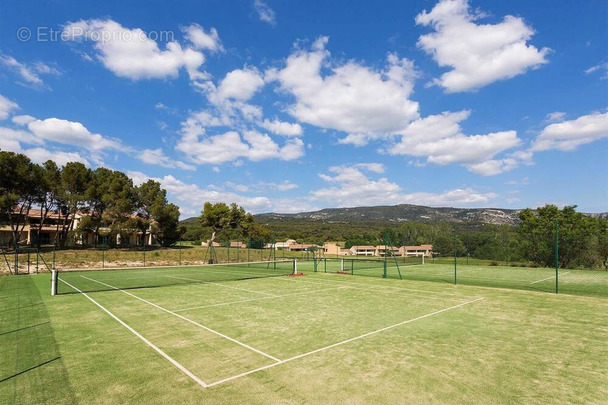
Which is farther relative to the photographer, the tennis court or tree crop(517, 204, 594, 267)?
tree crop(517, 204, 594, 267)

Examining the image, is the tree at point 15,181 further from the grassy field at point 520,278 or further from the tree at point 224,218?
the grassy field at point 520,278

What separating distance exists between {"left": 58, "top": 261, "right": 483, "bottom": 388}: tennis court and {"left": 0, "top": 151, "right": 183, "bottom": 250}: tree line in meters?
28.2

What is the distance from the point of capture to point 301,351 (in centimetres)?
618

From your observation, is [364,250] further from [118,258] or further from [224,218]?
[118,258]

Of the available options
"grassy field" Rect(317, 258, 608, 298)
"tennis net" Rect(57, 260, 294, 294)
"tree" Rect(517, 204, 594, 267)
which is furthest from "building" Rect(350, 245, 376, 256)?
"grassy field" Rect(317, 258, 608, 298)

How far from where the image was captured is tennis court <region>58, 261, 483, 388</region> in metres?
5.87

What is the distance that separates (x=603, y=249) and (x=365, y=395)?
119ft

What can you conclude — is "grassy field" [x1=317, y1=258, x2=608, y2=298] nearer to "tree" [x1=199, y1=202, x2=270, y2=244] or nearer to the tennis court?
the tennis court

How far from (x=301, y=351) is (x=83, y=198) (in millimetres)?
43612

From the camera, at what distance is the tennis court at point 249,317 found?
5.87 metres

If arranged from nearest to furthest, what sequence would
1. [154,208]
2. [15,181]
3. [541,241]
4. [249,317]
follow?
[249,317], [541,241], [15,181], [154,208]

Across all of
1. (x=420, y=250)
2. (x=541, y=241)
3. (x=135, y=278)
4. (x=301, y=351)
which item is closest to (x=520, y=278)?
(x=541, y=241)

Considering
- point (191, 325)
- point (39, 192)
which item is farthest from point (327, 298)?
point (39, 192)

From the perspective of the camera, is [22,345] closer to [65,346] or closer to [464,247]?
[65,346]
